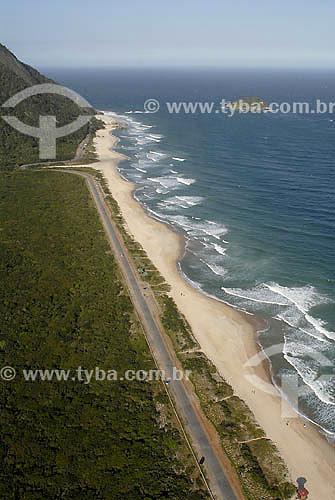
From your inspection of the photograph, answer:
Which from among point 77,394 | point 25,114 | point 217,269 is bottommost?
point 77,394

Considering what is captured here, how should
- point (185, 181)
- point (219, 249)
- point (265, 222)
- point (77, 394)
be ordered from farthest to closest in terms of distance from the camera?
point (185, 181) → point (265, 222) → point (219, 249) → point (77, 394)

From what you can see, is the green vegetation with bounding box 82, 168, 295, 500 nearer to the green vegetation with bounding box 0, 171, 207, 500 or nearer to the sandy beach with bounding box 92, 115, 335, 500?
the sandy beach with bounding box 92, 115, 335, 500

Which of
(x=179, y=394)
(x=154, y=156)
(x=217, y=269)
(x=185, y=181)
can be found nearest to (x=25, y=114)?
(x=154, y=156)

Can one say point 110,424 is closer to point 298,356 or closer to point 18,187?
point 298,356

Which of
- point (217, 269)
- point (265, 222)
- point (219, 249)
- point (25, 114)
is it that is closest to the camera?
point (217, 269)

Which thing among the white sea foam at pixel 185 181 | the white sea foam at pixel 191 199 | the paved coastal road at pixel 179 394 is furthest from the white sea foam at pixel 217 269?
the white sea foam at pixel 185 181

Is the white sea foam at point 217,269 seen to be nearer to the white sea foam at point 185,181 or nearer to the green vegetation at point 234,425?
the green vegetation at point 234,425

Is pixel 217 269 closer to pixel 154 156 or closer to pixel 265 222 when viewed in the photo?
pixel 265 222
